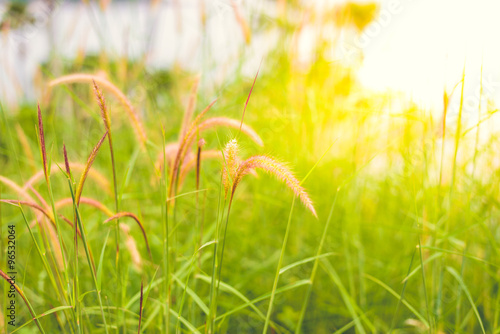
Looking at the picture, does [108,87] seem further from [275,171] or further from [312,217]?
[312,217]

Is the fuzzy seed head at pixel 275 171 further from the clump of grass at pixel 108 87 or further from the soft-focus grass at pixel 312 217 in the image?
the soft-focus grass at pixel 312 217

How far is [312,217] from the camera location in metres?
1.71

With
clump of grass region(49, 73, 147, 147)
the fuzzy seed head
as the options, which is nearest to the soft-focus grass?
clump of grass region(49, 73, 147, 147)

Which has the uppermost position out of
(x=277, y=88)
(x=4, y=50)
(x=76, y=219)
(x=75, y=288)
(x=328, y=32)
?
(x=328, y=32)

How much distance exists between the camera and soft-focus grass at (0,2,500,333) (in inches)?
50.4

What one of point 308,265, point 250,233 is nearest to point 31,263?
point 250,233

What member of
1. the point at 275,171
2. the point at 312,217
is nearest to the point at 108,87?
the point at 275,171

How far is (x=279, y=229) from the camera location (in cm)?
166

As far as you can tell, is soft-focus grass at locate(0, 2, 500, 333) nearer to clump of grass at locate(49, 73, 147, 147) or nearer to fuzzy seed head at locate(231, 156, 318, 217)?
clump of grass at locate(49, 73, 147, 147)

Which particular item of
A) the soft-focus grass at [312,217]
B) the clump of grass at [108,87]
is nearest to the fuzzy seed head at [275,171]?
the clump of grass at [108,87]

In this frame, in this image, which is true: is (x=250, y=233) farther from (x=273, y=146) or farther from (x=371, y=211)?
(x=371, y=211)

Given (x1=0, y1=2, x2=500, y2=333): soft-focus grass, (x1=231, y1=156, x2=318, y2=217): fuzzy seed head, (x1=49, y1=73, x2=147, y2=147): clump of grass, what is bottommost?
(x1=0, y1=2, x2=500, y2=333): soft-focus grass

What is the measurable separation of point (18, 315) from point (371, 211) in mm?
1460

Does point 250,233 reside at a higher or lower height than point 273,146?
lower
